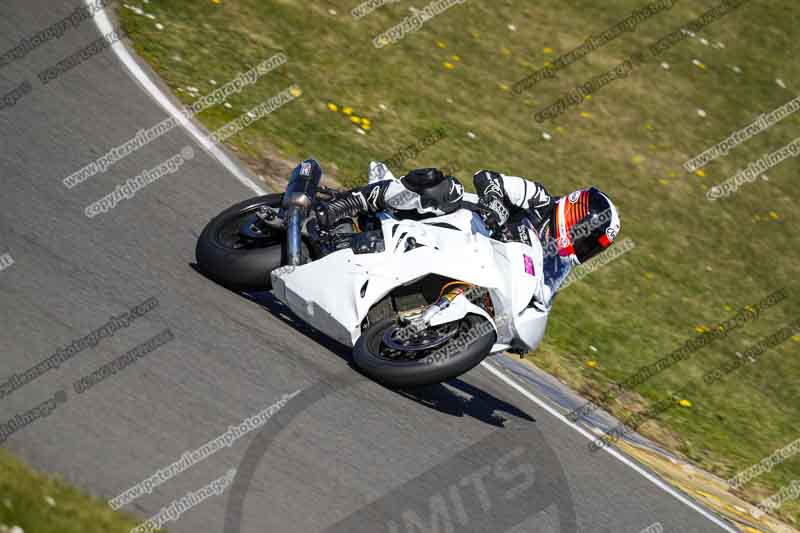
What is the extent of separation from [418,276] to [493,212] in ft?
2.81

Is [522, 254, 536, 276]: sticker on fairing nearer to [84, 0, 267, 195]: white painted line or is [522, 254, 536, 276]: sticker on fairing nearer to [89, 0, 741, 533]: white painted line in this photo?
[89, 0, 741, 533]: white painted line

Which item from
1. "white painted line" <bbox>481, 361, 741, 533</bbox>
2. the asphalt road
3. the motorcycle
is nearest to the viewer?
the asphalt road

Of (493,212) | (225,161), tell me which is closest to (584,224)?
(493,212)

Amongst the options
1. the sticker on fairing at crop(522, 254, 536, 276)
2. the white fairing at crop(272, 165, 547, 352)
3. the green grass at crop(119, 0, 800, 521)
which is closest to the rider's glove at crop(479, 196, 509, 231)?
the white fairing at crop(272, 165, 547, 352)

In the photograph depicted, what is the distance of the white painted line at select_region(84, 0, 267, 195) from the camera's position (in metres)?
10.1

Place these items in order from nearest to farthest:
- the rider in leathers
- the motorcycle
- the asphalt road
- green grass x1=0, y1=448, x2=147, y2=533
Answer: green grass x1=0, y1=448, x2=147, y2=533
the asphalt road
the motorcycle
the rider in leathers

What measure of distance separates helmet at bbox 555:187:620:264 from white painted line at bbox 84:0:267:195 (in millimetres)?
3329

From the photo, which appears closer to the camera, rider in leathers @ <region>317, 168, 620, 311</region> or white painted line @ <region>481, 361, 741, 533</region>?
rider in leathers @ <region>317, 168, 620, 311</region>

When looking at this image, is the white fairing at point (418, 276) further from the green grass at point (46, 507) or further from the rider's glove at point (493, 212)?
the green grass at point (46, 507)

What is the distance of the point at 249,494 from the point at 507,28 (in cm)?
1121

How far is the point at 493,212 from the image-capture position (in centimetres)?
770

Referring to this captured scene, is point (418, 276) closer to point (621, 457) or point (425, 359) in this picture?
point (425, 359)

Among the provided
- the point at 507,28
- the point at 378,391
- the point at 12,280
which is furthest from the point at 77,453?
the point at 507,28

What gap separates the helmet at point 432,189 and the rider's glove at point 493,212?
A: 0.31m
